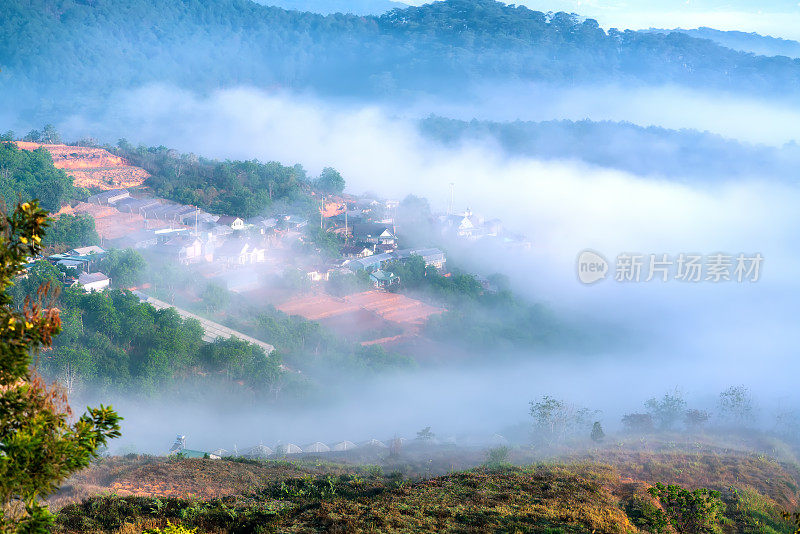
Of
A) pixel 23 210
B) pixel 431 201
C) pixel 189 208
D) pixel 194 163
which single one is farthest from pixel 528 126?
pixel 23 210

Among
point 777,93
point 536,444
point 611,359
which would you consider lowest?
point 536,444

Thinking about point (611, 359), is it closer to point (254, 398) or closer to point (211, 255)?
point (254, 398)

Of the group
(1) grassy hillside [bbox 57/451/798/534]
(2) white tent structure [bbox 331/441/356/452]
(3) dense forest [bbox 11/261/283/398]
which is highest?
(3) dense forest [bbox 11/261/283/398]

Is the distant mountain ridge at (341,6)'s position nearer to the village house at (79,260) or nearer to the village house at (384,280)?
the village house at (384,280)

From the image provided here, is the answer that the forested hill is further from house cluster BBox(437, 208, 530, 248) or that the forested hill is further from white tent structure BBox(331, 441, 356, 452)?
white tent structure BBox(331, 441, 356, 452)

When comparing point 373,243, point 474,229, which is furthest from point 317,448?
point 474,229

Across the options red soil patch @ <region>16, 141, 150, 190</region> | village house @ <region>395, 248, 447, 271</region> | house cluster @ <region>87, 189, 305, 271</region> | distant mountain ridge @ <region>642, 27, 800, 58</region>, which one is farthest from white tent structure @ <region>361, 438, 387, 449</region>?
distant mountain ridge @ <region>642, 27, 800, 58</region>
